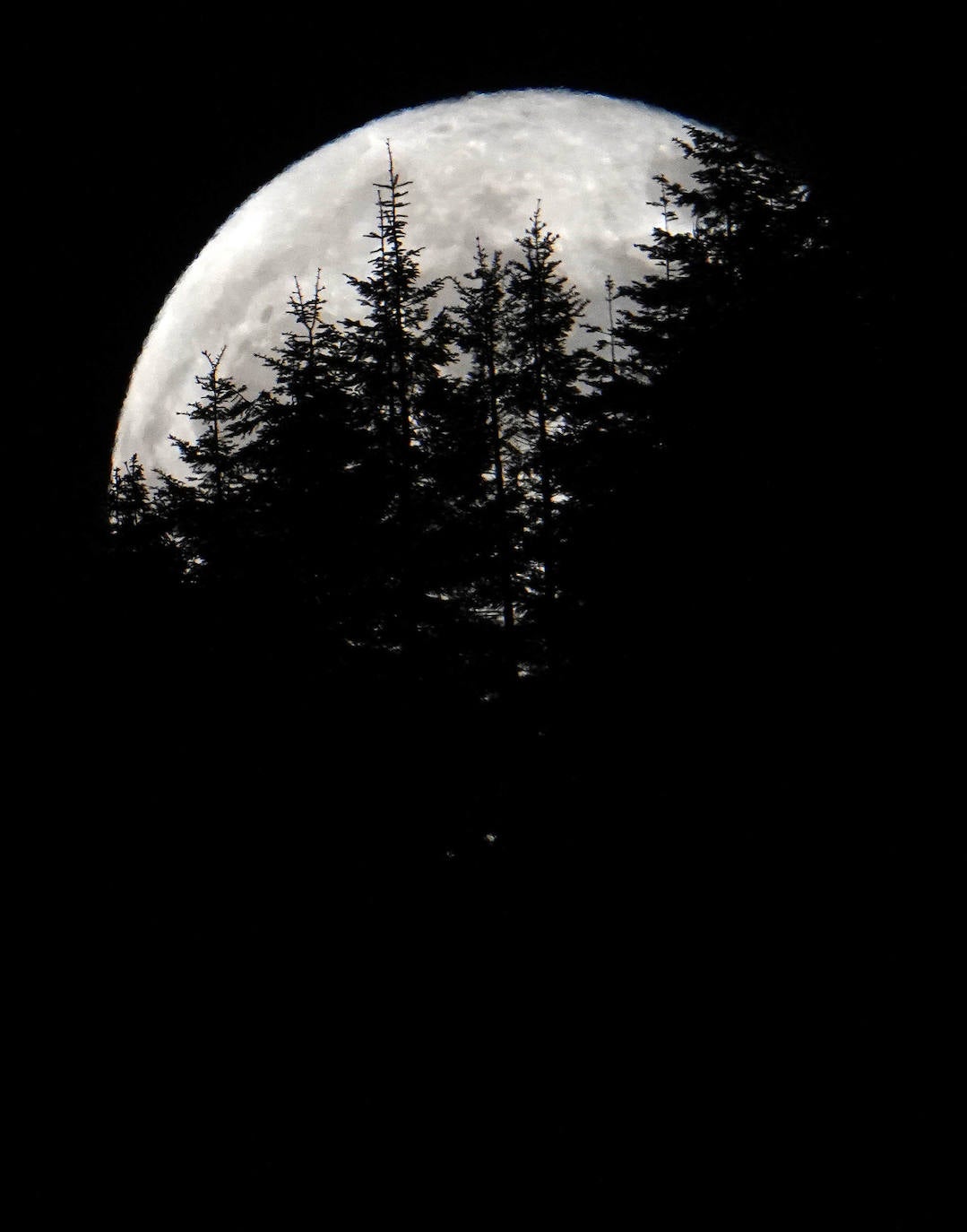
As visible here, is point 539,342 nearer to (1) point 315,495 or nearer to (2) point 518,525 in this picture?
(2) point 518,525

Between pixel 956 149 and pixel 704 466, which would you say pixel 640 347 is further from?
pixel 956 149

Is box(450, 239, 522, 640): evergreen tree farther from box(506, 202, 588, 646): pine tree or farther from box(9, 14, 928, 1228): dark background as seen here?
box(9, 14, 928, 1228): dark background

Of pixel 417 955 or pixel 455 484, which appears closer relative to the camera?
pixel 417 955

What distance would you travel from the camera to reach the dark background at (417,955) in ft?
17.3

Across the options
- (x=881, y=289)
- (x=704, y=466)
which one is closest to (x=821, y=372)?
(x=881, y=289)

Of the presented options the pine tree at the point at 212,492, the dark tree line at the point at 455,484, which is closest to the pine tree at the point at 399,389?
the dark tree line at the point at 455,484

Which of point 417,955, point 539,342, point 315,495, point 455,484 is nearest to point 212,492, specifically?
point 315,495

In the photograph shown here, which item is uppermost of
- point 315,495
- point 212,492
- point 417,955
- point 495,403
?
point 495,403

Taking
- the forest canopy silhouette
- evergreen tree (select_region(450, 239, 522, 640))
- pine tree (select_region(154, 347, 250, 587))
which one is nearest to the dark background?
the forest canopy silhouette

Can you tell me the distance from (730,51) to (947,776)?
1698 cm

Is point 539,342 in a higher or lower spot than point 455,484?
higher

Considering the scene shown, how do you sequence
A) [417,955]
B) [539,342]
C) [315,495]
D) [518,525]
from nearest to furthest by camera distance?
[417,955] → [315,495] → [518,525] → [539,342]

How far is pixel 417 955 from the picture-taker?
363 inches

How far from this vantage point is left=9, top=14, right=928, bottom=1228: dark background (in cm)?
527
